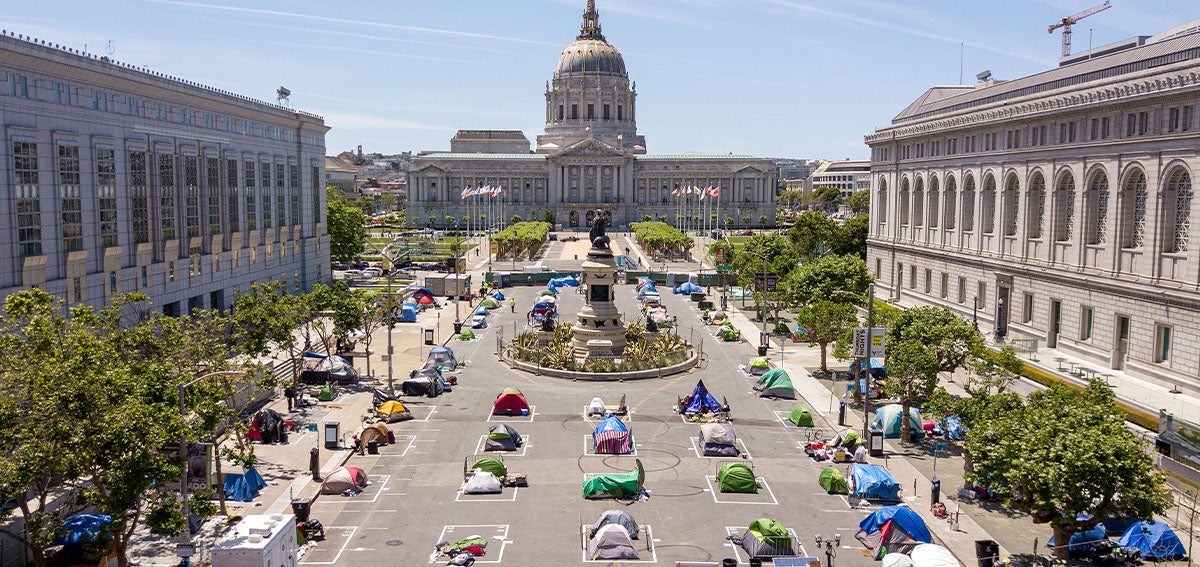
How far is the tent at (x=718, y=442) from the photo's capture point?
1623 inches

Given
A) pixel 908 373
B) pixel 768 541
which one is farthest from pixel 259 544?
pixel 908 373

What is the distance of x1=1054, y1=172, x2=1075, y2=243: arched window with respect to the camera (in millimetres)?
59281

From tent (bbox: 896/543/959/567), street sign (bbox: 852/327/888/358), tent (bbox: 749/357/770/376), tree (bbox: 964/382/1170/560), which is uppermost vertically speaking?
street sign (bbox: 852/327/888/358)

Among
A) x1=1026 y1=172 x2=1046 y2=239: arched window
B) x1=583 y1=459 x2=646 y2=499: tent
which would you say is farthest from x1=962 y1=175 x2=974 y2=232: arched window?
x1=583 y1=459 x2=646 y2=499: tent

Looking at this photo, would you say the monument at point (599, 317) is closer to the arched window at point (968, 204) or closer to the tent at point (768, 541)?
the arched window at point (968, 204)

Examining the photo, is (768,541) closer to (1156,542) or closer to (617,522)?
(617,522)

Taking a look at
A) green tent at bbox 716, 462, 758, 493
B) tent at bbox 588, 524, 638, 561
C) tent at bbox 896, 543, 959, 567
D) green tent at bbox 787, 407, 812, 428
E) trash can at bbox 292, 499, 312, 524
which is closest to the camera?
tent at bbox 896, 543, 959, 567

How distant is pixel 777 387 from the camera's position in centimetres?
5284

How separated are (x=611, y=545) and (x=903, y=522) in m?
9.50

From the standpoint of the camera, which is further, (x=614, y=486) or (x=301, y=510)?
(x=614, y=486)

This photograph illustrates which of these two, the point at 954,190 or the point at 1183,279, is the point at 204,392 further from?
the point at 954,190

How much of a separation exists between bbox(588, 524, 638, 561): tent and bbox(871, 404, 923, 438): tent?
741 inches

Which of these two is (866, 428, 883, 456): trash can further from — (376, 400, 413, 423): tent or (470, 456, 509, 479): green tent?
(376, 400, 413, 423): tent

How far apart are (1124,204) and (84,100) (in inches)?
2340
